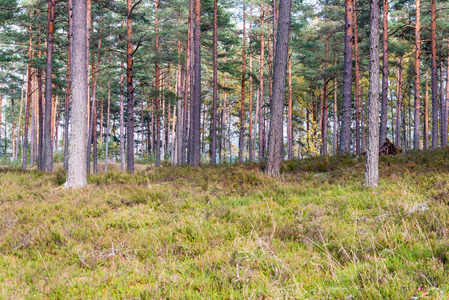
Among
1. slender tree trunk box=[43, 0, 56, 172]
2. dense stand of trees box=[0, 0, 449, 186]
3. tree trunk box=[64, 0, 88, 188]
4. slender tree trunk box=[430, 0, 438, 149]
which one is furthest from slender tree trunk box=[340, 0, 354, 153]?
slender tree trunk box=[43, 0, 56, 172]

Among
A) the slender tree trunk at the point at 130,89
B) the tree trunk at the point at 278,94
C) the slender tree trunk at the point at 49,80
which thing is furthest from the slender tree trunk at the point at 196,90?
the slender tree trunk at the point at 49,80

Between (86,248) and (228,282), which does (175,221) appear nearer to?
(86,248)

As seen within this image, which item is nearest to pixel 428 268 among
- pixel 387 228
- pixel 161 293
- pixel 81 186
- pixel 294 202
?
pixel 387 228

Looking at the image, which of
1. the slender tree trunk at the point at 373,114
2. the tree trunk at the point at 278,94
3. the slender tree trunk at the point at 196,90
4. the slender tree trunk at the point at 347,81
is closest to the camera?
the slender tree trunk at the point at 373,114

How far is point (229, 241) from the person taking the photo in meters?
3.91

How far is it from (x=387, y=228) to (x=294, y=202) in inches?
84.5

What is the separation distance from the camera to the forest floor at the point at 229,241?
2641mm

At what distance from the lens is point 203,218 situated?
4891mm

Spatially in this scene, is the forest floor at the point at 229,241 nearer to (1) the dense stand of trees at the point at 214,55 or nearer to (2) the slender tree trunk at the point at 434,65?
(1) the dense stand of trees at the point at 214,55

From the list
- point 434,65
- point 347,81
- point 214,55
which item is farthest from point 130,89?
point 434,65

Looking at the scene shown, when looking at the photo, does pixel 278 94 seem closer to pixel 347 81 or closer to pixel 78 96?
pixel 347 81

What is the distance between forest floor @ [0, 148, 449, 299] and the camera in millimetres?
2641

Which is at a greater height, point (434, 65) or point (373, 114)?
→ point (434, 65)

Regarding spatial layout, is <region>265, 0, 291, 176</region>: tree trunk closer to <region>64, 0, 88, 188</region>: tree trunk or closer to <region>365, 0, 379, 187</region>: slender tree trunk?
<region>365, 0, 379, 187</region>: slender tree trunk
